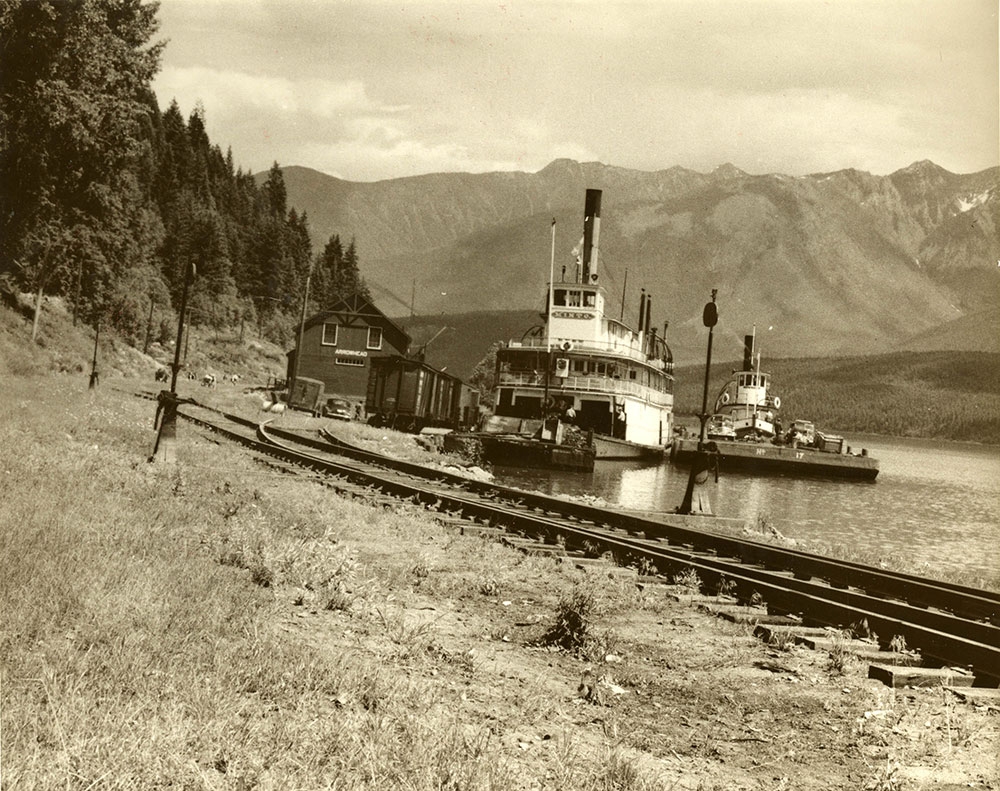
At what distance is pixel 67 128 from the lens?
3238 cm

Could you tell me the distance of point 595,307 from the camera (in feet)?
191

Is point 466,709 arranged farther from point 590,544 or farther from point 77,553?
point 590,544

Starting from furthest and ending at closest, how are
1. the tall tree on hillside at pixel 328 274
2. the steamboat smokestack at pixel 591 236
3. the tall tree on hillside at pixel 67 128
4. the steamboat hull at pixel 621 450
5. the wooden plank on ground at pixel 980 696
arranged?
the tall tree on hillside at pixel 328 274 → the steamboat smokestack at pixel 591 236 → the steamboat hull at pixel 621 450 → the tall tree on hillside at pixel 67 128 → the wooden plank on ground at pixel 980 696

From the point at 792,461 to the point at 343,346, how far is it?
32.6 metres

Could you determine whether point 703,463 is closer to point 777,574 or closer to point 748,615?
point 777,574

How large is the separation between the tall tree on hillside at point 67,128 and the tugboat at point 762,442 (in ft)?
106

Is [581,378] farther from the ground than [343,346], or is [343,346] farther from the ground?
[343,346]

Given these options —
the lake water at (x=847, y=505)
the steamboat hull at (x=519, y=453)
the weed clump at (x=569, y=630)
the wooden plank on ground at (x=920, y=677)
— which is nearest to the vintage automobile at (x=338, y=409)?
the steamboat hull at (x=519, y=453)

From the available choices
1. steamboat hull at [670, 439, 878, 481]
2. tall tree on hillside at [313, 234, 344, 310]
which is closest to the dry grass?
steamboat hull at [670, 439, 878, 481]

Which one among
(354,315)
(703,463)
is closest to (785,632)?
(703,463)

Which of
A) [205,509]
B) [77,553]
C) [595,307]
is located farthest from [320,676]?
[595,307]

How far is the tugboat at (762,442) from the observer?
5966 cm

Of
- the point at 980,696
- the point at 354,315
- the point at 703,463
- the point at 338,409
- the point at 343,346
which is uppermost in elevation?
the point at 354,315

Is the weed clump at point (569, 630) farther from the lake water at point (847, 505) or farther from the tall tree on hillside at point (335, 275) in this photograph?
the tall tree on hillside at point (335, 275)
